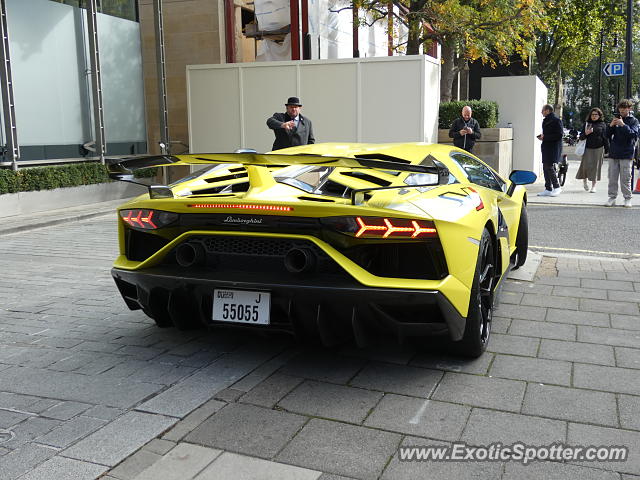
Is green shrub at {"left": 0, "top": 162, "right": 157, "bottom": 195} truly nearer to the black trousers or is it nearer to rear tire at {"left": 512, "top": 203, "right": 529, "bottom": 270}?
rear tire at {"left": 512, "top": 203, "right": 529, "bottom": 270}

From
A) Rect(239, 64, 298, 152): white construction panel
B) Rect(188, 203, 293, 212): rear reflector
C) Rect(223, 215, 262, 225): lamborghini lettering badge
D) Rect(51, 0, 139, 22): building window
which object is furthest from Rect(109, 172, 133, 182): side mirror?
Rect(239, 64, 298, 152): white construction panel

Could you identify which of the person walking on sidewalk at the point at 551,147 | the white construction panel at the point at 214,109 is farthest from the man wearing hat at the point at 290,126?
the person walking on sidewalk at the point at 551,147

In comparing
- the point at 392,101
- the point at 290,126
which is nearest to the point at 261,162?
the point at 290,126

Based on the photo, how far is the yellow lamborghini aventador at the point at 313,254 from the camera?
12.3 ft

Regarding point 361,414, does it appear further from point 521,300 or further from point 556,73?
point 556,73

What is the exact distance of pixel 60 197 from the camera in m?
13.0

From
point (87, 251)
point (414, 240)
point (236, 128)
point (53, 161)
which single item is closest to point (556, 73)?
point (236, 128)

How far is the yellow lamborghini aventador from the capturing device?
374 centimetres

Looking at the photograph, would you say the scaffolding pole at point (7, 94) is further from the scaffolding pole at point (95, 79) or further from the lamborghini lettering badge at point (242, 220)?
the lamborghini lettering badge at point (242, 220)

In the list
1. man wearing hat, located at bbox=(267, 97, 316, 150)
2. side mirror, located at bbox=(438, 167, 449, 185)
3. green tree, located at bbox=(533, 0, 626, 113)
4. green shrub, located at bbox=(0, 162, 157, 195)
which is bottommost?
green shrub, located at bbox=(0, 162, 157, 195)

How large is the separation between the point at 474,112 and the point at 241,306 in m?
15.1

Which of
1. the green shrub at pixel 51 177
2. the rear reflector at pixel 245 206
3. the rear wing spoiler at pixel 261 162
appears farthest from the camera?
the green shrub at pixel 51 177

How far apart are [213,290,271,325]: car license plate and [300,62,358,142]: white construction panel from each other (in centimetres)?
1113

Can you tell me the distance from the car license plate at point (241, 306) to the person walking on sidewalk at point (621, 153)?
10.5 m
